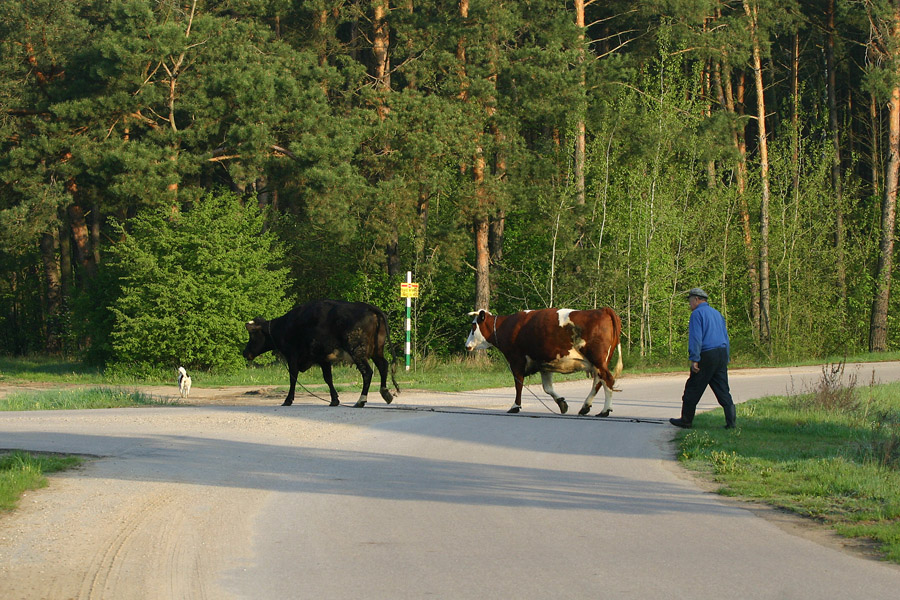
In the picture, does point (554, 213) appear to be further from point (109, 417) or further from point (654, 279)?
point (109, 417)

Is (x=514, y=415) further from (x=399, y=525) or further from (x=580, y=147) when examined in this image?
(x=580, y=147)

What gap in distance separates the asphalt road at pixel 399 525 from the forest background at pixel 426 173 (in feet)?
71.3

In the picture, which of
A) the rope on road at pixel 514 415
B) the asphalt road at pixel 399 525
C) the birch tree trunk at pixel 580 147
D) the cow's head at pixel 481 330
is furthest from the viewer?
the birch tree trunk at pixel 580 147

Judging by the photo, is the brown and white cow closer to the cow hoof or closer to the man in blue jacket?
the man in blue jacket

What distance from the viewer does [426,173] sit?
131 ft

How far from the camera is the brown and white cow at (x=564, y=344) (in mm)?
18094

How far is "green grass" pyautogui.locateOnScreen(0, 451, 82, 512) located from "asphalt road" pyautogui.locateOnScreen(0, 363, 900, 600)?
7.6 inches

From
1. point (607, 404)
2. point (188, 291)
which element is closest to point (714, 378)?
point (607, 404)

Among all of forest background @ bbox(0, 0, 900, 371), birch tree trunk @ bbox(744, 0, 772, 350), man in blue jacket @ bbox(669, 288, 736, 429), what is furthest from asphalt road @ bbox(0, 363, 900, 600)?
birch tree trunk @ bbox(744, 0, 772, 350)

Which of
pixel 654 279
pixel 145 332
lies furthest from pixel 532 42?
pixel 145 332

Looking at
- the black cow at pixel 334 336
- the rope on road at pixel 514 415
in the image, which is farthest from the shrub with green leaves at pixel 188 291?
the rope on road at pixel 514 415

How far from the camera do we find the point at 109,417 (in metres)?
18.5

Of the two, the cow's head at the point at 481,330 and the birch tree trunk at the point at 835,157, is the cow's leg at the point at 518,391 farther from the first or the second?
the birch tree trunk at the point at 835,157

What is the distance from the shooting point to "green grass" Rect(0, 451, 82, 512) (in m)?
10.0
